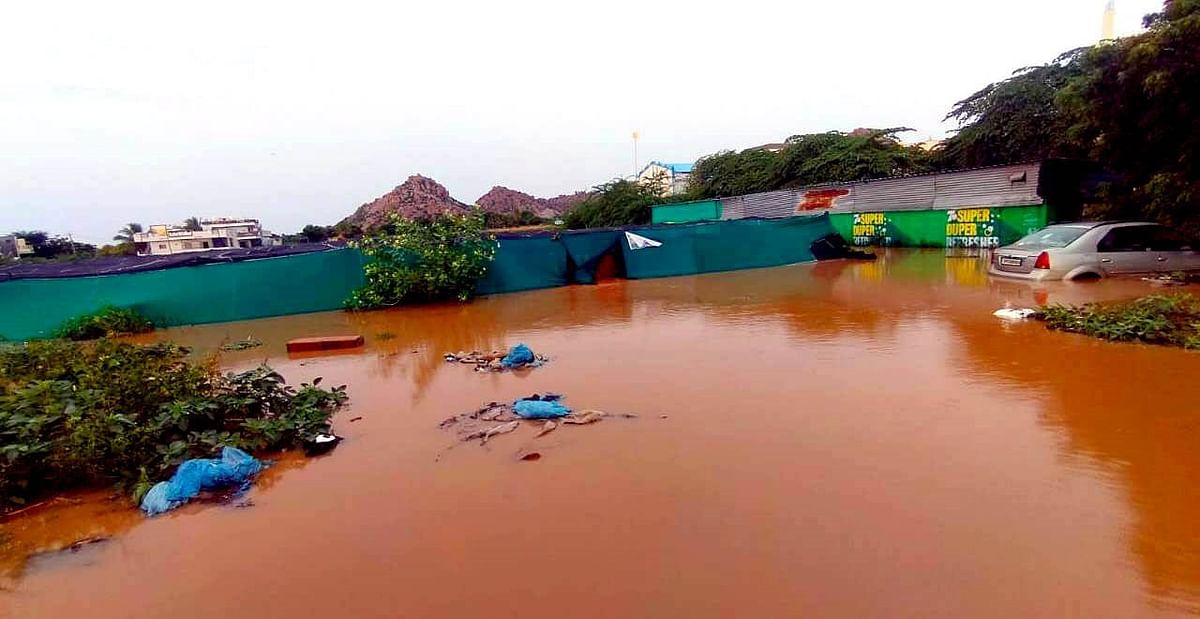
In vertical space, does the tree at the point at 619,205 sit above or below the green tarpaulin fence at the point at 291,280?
above

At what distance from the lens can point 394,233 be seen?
1288cm

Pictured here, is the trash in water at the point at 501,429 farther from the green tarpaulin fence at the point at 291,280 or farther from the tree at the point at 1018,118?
the tree at the point at 1018,118

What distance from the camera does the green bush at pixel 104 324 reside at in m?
10.4

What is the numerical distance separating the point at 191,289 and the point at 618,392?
30.5ft

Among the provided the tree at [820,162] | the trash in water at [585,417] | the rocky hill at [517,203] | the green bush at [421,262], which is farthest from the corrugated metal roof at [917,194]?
the rocky hill at [517,203]

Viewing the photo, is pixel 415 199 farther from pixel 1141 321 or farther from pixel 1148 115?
pixel 1141 321

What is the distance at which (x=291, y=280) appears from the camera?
11750 millimetres

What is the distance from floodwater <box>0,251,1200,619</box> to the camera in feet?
9.02

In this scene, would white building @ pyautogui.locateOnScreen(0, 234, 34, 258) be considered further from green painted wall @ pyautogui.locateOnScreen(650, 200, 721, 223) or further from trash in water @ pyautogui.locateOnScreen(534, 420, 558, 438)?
trash in water @ pyautogui.locateOnScreen(534, 420, 558, 438)

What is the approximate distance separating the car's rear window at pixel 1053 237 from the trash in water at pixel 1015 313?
2.99 meters

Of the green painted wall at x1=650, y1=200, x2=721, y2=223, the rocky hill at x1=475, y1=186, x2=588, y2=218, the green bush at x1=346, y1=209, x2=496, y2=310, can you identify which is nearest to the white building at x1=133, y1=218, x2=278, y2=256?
the rocky hill at x1=475, y1=186, x2=588, y2=218

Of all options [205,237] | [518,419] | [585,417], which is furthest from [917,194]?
[205,237]

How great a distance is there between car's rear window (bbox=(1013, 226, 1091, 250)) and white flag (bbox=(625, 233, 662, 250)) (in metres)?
7.50

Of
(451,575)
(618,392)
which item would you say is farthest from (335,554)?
(618,392)
